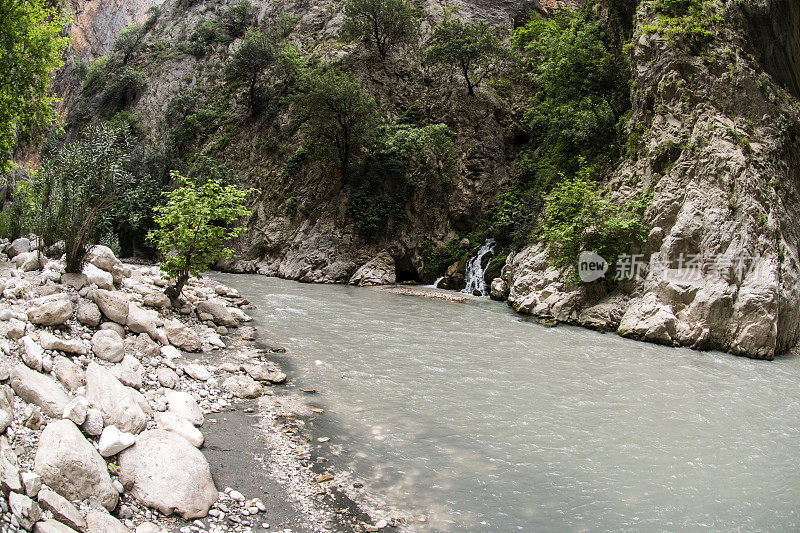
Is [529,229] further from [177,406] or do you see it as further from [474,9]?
[474,9]

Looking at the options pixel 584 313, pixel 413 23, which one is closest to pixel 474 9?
pixel 413 23

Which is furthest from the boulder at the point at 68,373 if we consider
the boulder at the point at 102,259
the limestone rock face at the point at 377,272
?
the limestone rock face at the point at 377,272

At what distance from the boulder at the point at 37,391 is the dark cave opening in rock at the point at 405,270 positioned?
1750 cm

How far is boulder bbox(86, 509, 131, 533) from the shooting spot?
2.86m

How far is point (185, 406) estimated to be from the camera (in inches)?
191

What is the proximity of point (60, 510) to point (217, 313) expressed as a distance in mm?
6457

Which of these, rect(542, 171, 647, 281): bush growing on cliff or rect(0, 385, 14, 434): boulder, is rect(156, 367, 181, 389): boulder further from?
rect(542, 171, 647, 281): bush growing on cliff

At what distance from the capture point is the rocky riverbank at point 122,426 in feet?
10.1

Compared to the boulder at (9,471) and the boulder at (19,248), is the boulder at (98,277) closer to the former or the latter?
the boulder at (19,248)

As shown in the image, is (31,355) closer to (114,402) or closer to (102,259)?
(114,402)

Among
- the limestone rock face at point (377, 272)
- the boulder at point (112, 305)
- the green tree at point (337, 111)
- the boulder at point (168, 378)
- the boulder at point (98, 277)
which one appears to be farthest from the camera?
the green tree at point (337, 111)

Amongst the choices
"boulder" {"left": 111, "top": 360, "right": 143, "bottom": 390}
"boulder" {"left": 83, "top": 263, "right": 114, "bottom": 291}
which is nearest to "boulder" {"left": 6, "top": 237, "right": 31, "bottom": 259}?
"boulder" {"left": 83, "top": 263, "right": 114, "bottom": 291}

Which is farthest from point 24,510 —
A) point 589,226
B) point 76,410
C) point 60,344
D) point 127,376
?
point 589,226

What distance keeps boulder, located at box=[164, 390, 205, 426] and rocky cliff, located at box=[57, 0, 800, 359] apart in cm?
1013
